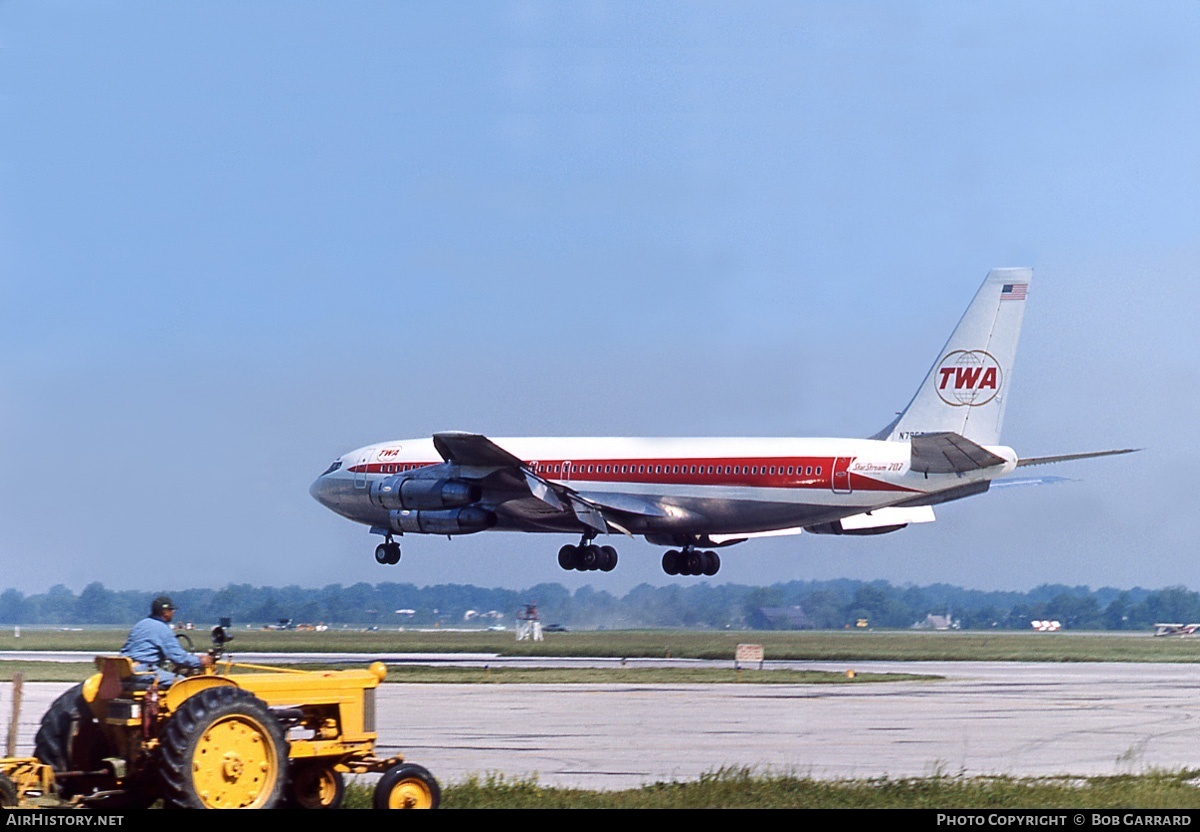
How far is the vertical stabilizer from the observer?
43.4 m

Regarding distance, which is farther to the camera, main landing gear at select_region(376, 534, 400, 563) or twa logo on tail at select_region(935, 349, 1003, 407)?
main landing gear at select_region(376, 534, 400, 563)

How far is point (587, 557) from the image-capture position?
160 ft

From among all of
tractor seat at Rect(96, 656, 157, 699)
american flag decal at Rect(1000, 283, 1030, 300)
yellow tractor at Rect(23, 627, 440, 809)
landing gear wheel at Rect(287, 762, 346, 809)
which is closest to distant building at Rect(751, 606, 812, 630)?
american flag decal at Rect(1000, 283, 1030, 300)

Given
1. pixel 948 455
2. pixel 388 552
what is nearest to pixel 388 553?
pixel 388 552

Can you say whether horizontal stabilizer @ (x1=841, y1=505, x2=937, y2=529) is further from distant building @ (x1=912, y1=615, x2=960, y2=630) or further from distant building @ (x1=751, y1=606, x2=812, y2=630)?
distant building @ (x1=912, y1=615, x2=960, y2=630)

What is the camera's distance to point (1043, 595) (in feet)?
286

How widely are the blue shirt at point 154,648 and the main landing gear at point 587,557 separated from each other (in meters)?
36.7

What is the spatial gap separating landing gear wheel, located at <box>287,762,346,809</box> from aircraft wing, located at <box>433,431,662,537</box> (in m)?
31.9

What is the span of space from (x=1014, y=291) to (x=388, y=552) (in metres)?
21.8

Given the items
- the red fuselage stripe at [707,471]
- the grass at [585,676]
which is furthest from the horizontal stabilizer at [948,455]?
the grass at [585,676]

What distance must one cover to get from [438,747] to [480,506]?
29.8m

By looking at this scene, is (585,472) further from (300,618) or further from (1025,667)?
(300,618)
